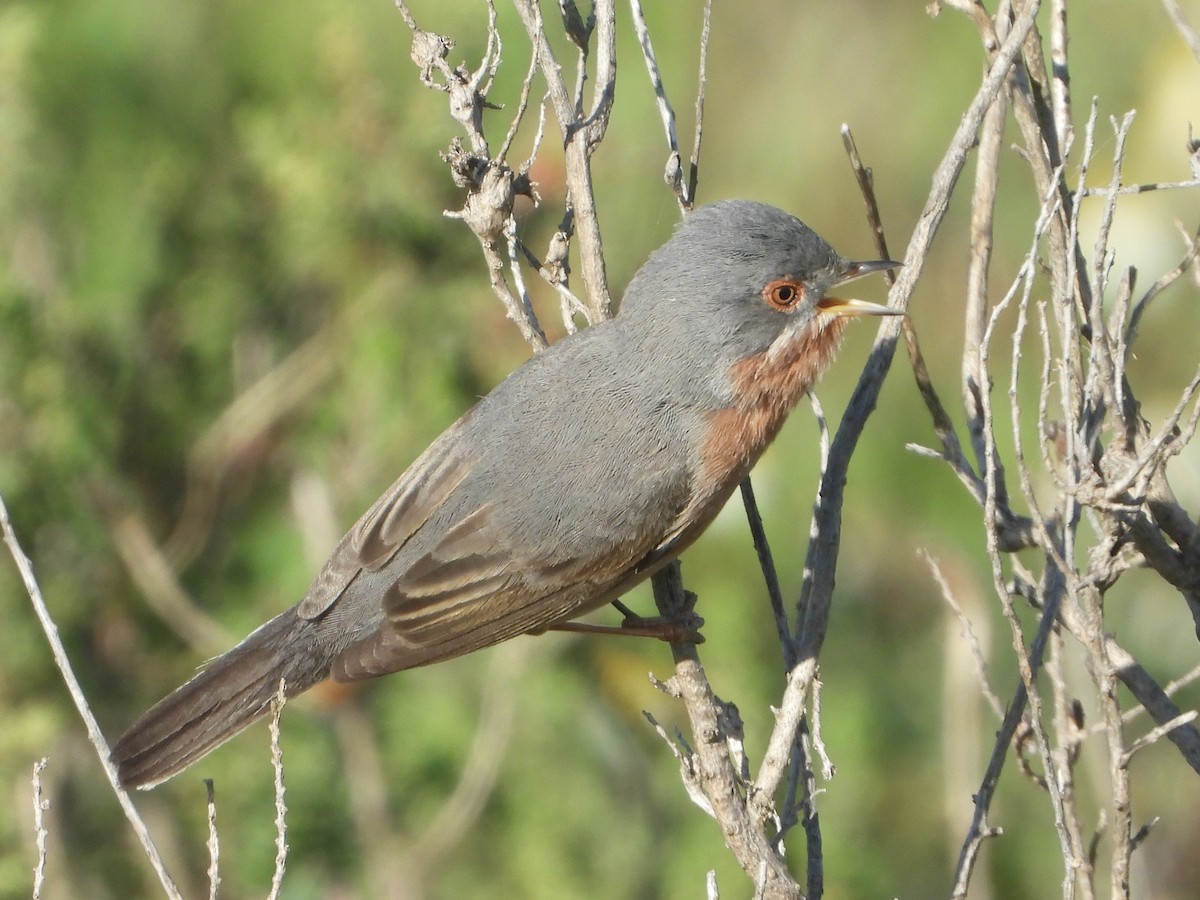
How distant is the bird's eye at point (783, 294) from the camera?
3.82 metres

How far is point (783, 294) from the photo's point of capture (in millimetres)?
3848

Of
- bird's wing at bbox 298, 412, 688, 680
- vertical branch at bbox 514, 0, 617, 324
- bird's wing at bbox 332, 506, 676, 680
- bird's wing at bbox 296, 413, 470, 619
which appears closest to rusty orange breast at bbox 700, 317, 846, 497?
bird's wing at bbox 298, 412, 688, 680

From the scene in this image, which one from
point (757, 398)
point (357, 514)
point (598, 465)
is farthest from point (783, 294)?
point (357, 514)

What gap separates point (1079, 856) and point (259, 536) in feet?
13.6

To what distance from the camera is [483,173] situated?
3500mm

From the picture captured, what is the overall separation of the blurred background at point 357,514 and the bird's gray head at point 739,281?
1.25 m

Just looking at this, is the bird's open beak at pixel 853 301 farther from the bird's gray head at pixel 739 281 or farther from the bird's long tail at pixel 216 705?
the bird's long tail at pixel 216 705

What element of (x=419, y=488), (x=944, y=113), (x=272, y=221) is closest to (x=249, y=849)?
(x=419, y=488)

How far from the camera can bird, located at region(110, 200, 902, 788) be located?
3773 mm

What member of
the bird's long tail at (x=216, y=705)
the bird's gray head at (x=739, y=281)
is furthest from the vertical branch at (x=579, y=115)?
the bird's long tail at (x=216, y=705)

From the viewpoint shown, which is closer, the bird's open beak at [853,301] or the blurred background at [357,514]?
the bird's open beak at [853,301]

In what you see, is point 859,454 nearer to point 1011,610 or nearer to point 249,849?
point 249,849

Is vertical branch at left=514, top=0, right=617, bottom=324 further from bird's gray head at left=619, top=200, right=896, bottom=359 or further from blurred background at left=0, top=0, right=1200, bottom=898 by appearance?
blurred background at left=0, top=0, right=1200, bottom=898

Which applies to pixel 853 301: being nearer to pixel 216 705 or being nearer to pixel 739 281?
pixel 739 281
